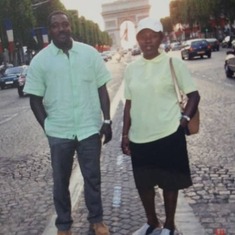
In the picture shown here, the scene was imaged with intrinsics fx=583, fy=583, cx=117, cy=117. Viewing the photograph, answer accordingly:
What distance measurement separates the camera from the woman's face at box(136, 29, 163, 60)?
424 cm

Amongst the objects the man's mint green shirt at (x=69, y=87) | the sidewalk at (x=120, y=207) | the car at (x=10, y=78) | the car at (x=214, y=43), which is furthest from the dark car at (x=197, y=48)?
the man's mint green shirt at (x=69, y=87)

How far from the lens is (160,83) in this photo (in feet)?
13.8

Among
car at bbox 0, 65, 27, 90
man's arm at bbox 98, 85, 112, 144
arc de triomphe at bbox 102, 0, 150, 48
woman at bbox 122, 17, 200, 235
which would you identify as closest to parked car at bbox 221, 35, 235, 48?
car at bbox 0, 65, 27, 90

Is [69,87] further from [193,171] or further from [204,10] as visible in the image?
[204,10]

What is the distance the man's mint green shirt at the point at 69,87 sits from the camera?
445 centimetres

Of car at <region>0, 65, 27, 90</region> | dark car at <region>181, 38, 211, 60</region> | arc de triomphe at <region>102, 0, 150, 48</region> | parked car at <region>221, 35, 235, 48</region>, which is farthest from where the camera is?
arc de triomphe at <region>102, 0, 150, 48</region>

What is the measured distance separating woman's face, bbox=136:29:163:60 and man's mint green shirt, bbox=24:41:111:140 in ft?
1.47

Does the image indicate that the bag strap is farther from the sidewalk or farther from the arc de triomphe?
the arc de triomphe

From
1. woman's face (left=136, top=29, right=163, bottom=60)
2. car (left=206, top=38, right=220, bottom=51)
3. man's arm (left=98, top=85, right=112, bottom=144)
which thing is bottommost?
car (left=206, top=38, right=220, bottom=51)

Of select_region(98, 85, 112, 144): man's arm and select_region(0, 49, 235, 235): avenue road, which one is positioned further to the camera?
select_region(0, 49, 235, 235): avenue road

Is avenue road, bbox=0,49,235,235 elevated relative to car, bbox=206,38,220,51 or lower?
elevated

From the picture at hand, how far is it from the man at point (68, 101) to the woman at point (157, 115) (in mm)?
309

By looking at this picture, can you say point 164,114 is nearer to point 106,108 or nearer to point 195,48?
point 106,108

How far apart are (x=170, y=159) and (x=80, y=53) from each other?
1.07 meters
